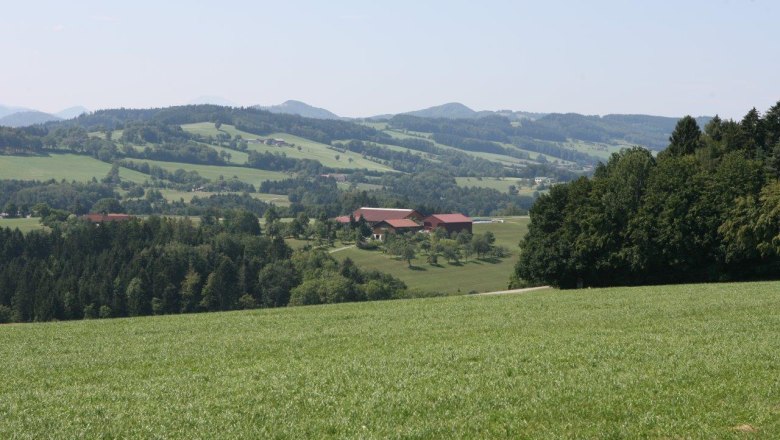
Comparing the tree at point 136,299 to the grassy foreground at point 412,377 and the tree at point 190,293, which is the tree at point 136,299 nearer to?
the tree at point 190,293

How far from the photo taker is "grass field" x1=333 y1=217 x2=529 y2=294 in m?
124

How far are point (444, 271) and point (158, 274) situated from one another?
47295 mm

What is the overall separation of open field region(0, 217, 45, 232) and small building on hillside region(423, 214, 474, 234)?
8328cm

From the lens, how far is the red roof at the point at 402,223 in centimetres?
18475

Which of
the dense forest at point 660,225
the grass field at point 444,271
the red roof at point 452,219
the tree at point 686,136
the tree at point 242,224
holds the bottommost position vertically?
the grass field at point 444,271

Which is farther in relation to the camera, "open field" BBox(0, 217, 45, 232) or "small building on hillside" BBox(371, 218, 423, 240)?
"small building on hillside" BBox(371, 218, 423, 240)

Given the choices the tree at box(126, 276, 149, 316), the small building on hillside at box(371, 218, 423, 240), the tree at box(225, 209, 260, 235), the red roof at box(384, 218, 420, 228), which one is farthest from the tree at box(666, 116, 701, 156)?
the red roof at box(384, 218, 420, 228)

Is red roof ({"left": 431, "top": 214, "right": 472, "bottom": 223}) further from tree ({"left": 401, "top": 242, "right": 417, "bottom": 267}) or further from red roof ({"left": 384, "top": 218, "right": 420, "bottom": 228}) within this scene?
tree ({"left": 401, "top": 242, "right": 417, "bottom": 267})

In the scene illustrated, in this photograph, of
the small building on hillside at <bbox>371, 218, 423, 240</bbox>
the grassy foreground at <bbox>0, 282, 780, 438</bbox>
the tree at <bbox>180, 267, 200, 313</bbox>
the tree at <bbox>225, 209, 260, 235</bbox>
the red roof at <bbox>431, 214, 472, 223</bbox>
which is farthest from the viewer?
the red roof at <bbox>431, 214, 472, 223</bbox>

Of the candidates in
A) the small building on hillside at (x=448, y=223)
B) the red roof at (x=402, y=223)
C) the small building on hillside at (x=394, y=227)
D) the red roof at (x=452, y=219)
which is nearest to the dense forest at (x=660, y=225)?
the small building on hillside at (x=394, y=227)

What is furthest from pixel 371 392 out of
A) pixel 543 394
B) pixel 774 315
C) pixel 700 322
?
pixel 774 315

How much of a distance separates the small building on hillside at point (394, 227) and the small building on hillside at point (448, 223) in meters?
2.56

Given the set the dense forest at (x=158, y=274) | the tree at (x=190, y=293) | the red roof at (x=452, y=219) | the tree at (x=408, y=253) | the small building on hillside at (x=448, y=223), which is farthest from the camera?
the red roof at (x=452, y=219)

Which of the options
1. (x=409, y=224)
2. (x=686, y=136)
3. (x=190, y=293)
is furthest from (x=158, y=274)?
(x=409, y=224)
